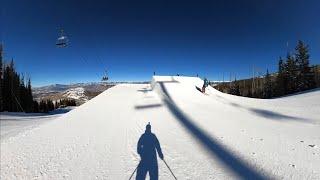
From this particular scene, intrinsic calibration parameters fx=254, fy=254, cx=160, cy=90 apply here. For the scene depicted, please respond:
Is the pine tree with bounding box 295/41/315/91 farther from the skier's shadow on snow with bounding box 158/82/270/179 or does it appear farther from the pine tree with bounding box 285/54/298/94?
the skier's shadow on snow with bounding box 158/82/270/179

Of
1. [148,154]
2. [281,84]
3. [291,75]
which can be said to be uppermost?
[291,75]

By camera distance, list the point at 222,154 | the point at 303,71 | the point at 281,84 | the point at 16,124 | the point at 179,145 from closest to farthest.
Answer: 1. the point at 222,154
2. the point at 179,145
3. the point at 16,124
4. the point at 303,71
5. the point at 281,84

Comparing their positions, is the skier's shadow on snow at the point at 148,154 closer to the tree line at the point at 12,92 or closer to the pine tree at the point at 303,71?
the pine tree at the point at 303,71

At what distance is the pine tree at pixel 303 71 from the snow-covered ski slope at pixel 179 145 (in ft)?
137

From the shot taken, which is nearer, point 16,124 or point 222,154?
point 222,154

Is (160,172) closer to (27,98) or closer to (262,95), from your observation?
(262,95)

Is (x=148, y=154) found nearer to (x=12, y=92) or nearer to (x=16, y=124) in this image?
(x=16, y=124)

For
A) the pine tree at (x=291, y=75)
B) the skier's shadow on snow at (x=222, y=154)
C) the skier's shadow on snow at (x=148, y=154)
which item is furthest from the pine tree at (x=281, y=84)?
the skier's shadow on snow at (x=148, y=154)

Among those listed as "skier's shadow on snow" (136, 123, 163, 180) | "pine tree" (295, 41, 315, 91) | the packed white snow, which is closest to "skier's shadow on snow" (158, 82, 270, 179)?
"skier's shadow on snow" (136, 123, 163, 180)

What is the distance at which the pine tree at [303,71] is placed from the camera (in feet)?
180

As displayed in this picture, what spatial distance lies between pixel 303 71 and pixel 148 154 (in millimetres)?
57119

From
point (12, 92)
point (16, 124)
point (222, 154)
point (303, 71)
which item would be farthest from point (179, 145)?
point (12, 92)

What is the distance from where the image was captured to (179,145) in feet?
34.3

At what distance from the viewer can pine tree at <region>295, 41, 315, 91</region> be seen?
54.8 metres
